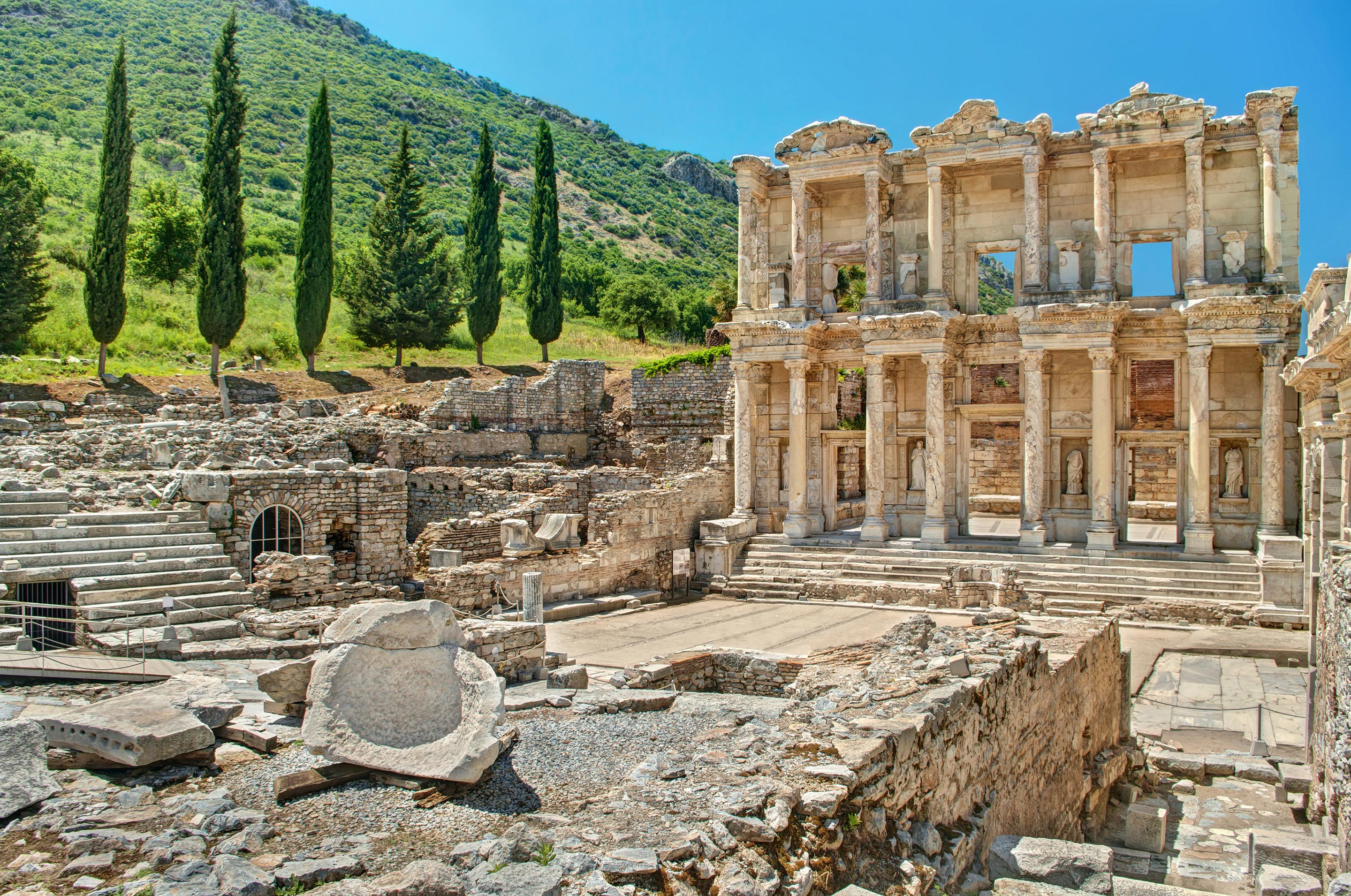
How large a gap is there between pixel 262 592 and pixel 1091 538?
664 inches

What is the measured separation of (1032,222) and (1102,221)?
1.51m

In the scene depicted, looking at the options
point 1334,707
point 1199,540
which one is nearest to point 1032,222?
point 1199,540

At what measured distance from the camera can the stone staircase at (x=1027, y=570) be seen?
64.0 ft

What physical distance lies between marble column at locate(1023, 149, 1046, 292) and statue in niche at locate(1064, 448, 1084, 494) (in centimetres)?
411

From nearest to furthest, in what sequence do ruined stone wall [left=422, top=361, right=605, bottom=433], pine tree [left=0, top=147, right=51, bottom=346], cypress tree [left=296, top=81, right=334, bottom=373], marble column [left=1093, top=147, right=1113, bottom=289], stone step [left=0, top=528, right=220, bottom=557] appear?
stone step [left=0, top=528, right=220, bottom=557] → marble column [left=1093, top=147, right=1113, bottom=289] → pine tree [left=0, top=147, right=51, bottom=346] → ruined stone wall [left=422, top=361, right=605, bottom=433] → cypress tree [left=296, top=81, right=334, bottom=373]

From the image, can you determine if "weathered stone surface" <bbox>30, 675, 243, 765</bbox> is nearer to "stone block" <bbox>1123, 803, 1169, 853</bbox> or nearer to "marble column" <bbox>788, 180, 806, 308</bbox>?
"stone block" <bbox>1123, 803, 1169, 853</bbox>

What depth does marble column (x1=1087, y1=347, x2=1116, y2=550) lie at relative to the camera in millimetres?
21312

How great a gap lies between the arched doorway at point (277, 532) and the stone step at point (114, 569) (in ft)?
6.48

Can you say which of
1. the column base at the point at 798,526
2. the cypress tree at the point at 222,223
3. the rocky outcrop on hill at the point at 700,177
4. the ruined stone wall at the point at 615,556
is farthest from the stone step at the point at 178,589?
the rocky outcrop on hill at the point at 700,177

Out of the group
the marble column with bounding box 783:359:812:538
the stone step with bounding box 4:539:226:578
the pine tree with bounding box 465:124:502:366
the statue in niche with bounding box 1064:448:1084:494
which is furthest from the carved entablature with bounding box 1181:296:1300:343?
the pine tree with bounding box 465:124:502:366

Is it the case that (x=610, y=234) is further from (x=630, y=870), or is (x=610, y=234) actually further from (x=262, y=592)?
(x=630, y=870)

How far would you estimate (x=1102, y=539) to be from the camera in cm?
2125

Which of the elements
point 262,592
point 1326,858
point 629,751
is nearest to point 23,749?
point 629,751

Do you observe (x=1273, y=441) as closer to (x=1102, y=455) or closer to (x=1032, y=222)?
(x=1102, y=455)
